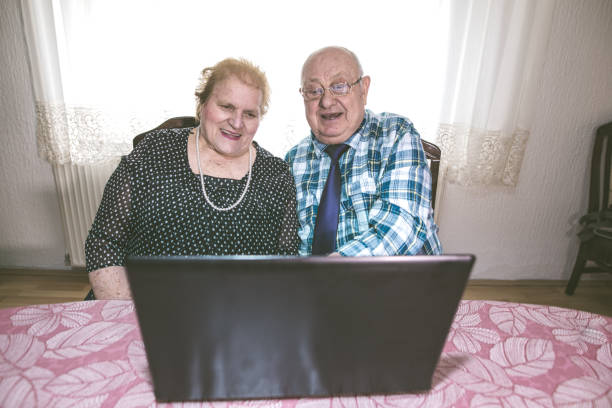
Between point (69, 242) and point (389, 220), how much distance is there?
83.7 inches

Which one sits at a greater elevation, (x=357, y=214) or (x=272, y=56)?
(x=272, y=56)

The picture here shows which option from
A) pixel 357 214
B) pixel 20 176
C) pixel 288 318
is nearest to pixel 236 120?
pixel 357 214

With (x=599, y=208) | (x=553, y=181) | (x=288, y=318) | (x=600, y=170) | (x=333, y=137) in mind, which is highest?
(x=333, y=137)

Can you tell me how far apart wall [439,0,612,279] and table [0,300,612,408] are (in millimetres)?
1706

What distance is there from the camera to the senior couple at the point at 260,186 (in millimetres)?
998

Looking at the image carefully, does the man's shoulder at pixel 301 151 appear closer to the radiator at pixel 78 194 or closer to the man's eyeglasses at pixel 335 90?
the man's eyeglasses at pixel 335 90

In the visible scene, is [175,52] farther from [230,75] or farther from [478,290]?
[478,290]

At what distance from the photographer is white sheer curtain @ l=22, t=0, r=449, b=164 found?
1.76m

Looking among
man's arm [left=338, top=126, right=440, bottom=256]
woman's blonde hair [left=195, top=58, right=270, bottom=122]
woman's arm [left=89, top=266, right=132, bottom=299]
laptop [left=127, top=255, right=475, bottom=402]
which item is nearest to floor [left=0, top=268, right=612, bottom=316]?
woman's arm [left=89, top=266, right=132, bottom=299]

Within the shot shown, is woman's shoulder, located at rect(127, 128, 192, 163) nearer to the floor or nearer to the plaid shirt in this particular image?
the plaid shirt

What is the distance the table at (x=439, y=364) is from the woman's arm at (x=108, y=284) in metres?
0.30

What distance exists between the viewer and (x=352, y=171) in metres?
1.21

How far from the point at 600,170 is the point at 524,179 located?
1.49 feet

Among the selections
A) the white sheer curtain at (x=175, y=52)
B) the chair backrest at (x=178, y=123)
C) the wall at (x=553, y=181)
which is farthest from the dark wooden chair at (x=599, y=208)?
the chair backrest at (x=178, y=123)
